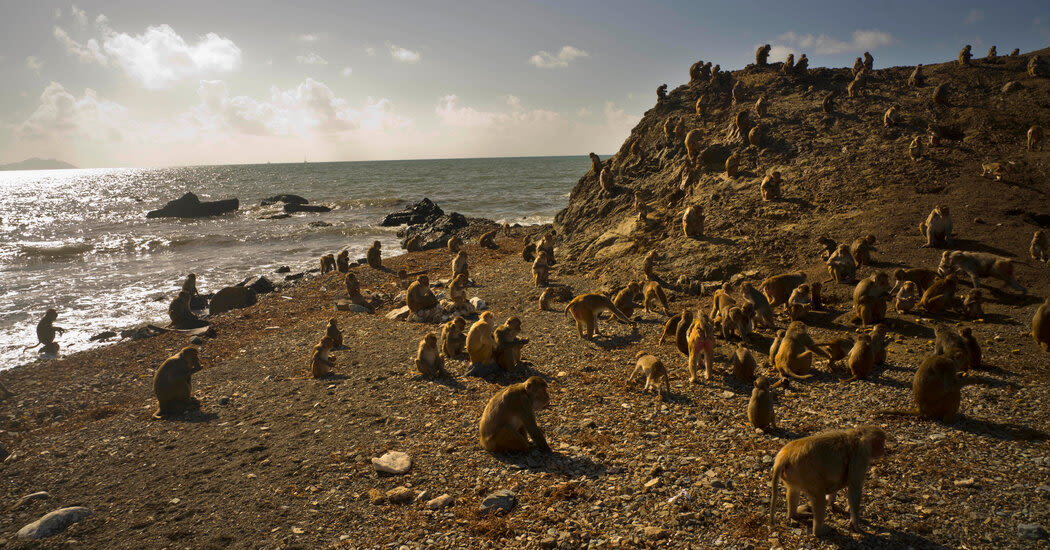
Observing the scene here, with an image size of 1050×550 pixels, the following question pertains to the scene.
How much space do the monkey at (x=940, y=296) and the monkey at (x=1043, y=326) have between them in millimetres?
1765

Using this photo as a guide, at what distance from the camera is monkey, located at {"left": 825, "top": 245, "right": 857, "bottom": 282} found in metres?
12.4

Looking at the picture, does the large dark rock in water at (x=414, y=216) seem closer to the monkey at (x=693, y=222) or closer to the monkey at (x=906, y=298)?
the monkey at (x=693, y=222)

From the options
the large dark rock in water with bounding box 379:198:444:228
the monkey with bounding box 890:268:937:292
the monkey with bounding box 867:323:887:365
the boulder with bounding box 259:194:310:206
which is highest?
the boulder with bounding box 259:194:310:206

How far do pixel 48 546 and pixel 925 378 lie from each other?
1198 cm

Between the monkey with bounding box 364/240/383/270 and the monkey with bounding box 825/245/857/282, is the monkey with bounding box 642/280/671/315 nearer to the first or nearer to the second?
the monkey with bounding box 825/245/857/282

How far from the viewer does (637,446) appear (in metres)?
7.20

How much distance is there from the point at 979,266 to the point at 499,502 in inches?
479

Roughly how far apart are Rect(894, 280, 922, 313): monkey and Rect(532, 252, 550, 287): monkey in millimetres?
10447

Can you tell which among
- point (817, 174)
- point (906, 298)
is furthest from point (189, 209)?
point (906, 298)

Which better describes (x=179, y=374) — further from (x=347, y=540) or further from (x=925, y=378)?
(x=925, y=378)

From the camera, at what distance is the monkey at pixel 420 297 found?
16.2 meters

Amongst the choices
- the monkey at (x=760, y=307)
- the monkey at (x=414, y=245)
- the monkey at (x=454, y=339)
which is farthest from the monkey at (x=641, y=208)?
the monkey at (x=414, y=245)

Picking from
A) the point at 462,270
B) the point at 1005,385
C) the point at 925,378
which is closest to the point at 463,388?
the point at 925,378

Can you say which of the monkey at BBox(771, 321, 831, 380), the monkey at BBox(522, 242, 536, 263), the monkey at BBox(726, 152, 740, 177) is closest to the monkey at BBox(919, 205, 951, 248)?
the monkey at BBox(726, 152, 740, 177)
